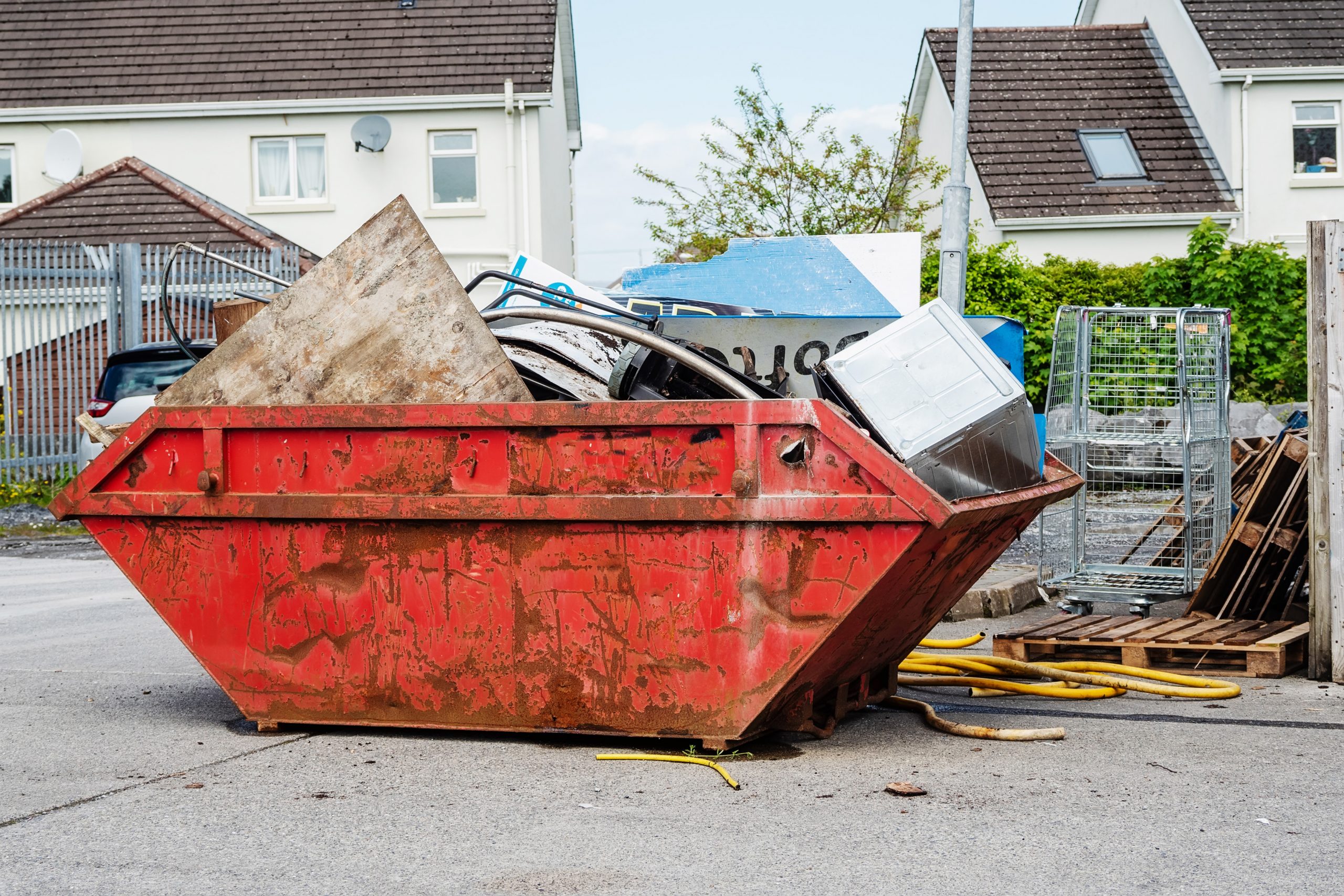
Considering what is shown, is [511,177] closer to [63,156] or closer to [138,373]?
[63,156]

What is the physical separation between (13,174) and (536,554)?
21469mm

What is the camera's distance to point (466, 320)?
175 inches

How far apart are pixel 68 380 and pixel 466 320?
12.1 meters

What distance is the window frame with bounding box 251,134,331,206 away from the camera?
22047mm

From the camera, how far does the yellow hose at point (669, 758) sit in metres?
4.10

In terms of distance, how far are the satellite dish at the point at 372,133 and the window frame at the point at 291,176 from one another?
0.84m

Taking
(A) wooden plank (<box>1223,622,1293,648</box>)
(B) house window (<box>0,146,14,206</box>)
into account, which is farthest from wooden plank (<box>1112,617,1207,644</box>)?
(B) house window (<box>0,146,14,206</box>)

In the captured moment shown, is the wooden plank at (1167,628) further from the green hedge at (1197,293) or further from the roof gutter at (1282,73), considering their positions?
the roof gutter at (1282,73)

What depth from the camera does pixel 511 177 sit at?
71.1 feet

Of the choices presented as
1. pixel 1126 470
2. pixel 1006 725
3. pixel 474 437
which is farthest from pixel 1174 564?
pixel 474 437

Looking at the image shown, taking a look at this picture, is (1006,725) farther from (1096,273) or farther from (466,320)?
(1096,273)

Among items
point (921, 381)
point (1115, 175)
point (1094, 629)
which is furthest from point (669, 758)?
point (1115, 175)

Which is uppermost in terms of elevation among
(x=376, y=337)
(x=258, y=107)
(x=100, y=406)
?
(x=258, y=107)

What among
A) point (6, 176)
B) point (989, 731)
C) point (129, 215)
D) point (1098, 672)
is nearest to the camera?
point (989, 731)
